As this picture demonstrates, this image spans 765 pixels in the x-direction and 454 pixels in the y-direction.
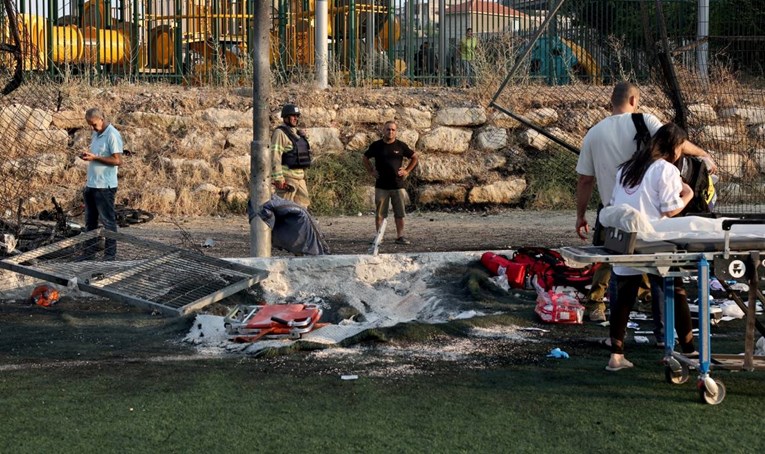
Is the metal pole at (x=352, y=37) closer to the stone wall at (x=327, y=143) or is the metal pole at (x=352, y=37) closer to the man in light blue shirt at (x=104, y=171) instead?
A: the stone wall at (x=327, y=143)

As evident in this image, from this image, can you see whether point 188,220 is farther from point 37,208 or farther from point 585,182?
point 585,182

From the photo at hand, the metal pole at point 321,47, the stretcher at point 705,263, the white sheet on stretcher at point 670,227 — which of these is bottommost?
the stretcher at point 705,263

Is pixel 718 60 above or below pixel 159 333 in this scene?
above

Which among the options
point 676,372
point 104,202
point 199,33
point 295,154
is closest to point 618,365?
point 676,372

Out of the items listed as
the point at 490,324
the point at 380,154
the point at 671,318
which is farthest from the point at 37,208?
the point at 671,318

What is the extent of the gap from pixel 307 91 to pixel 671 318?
39.0 ft

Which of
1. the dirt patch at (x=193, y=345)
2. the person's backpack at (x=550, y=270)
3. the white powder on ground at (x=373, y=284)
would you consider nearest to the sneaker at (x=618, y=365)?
the dirt patch at (x=193, y=345)

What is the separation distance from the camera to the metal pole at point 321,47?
704 inches

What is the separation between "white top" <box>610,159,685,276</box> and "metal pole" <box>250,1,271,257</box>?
4.37 meters

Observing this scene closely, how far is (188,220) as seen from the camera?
1509 cm

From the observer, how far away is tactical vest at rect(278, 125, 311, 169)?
1151cm

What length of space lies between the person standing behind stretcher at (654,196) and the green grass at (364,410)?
36 cm

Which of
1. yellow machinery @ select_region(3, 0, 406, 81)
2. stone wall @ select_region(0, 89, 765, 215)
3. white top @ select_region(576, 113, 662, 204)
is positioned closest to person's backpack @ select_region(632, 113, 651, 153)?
white top @ select_region(576, 113, 662, 204)

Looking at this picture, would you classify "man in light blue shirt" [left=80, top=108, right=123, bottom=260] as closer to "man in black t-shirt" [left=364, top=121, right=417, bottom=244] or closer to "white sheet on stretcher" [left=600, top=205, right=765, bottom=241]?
"man in black t-shirt" [left=364, top=121, right=417, bottom=244]
